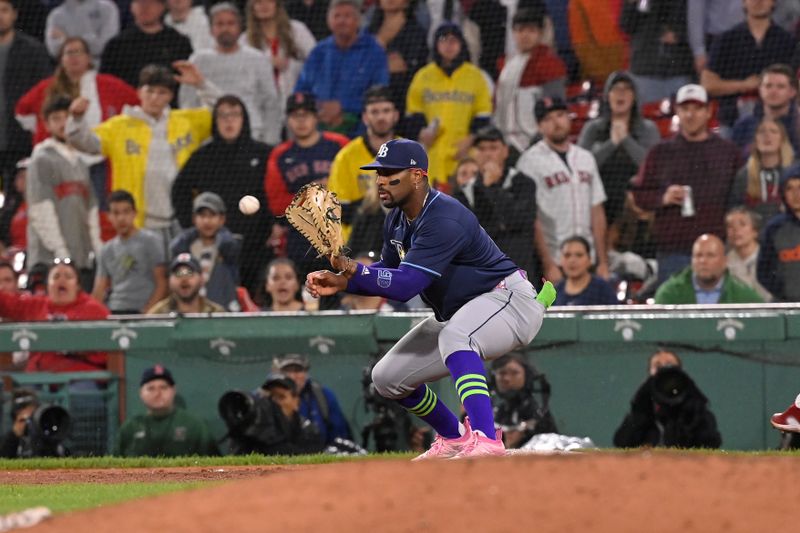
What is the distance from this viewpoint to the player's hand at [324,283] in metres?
6.46

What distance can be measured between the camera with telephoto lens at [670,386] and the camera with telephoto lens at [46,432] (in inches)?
159

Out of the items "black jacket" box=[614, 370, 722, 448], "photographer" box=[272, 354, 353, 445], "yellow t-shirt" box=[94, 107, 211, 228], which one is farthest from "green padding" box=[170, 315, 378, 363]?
"black jacket" box=[614, 370, 722, 448]

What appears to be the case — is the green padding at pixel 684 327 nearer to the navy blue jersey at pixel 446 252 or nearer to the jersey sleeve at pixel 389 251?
the navy blue jersey at pixel 446 252

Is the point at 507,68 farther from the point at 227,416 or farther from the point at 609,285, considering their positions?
the point at 227,416

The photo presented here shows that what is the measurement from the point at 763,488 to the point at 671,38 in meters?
7.00

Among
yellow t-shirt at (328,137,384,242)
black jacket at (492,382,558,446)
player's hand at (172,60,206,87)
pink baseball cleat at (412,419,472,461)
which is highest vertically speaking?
player's hand at (172,60,206,87)

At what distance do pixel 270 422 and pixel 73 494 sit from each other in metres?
2.63

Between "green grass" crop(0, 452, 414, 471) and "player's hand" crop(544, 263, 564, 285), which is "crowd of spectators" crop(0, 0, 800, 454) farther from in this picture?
"green grass" crop(0, 452, 414, 471)

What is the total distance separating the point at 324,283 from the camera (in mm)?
6473

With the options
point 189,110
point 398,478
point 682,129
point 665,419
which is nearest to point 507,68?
point 682,129

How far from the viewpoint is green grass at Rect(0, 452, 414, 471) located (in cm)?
868

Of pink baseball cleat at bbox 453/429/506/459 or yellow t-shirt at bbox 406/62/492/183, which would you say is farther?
yellow t-shirt at bbox 406/62/492/183

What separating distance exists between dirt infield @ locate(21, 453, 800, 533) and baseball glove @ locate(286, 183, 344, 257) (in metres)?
1.32

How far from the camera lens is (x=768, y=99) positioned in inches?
424
